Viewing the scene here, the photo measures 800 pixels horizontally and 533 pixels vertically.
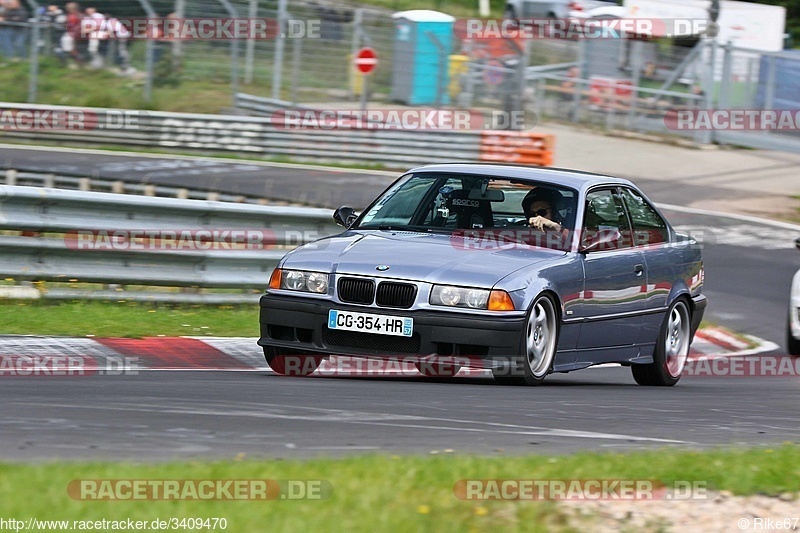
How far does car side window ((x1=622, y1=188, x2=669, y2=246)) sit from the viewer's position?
9867 millimetres

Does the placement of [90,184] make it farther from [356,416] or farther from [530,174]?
[356,416]

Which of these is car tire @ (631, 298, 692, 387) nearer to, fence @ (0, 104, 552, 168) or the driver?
the driver

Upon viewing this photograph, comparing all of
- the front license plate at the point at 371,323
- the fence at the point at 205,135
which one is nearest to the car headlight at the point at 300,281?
the front license plate at the point at 371,323

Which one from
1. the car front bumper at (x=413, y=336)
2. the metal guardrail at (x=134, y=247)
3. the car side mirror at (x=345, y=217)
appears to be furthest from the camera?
the metal guardrail at (x=134, y=247)

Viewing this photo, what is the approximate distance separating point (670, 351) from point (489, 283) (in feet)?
8.98

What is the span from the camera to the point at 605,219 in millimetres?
9461

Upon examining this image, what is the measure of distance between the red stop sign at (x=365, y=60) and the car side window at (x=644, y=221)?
61.2 ft

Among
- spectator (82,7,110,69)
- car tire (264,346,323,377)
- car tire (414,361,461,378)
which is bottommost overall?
car tire (264,346,323,377)

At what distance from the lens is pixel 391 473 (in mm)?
4891

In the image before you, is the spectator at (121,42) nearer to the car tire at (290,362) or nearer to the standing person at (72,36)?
the standing person at (72,36)

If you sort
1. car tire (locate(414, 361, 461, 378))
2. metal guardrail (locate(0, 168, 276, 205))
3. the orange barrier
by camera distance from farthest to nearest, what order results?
the orange barrier
metal guardrail (locate(0, 168, 276, 205))
car tire (locate(414, 361, 461, 378))

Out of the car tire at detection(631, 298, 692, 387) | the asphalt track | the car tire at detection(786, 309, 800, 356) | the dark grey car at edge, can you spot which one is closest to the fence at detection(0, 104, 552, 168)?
the car tire at detection(786, 309, 800, 356)

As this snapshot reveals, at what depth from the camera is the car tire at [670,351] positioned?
32.8 feet

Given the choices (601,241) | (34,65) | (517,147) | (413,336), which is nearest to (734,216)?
(517,147)
